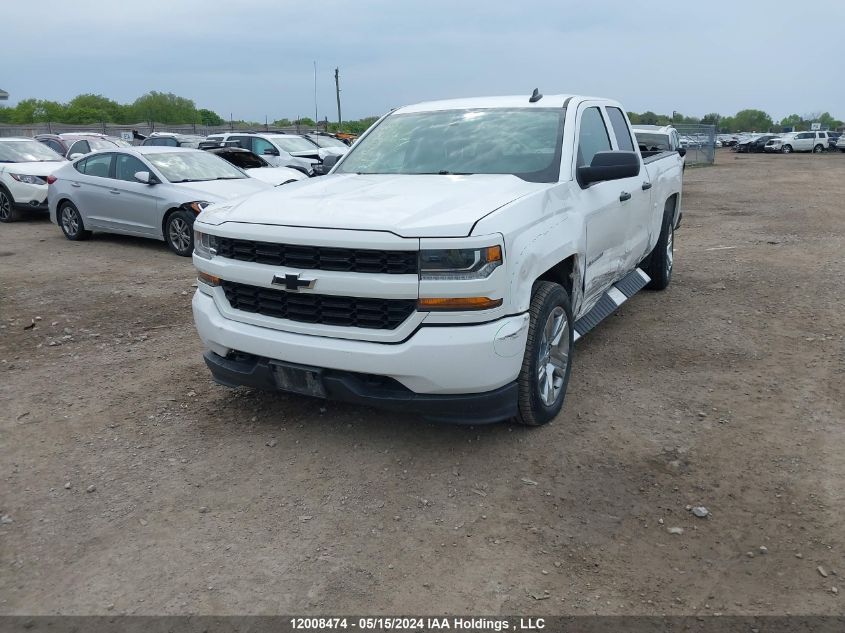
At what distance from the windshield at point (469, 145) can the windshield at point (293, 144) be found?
13.6 m

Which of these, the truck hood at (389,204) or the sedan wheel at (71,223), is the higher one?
the truck hood at (389,204)

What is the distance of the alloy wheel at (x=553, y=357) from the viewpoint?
13.8 ft

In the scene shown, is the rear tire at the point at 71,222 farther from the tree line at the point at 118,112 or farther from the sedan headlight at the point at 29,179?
the tree line at the point at 118,112

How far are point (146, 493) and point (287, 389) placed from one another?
0.88 meters

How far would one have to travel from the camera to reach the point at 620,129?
20.5 feet

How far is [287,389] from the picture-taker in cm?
399

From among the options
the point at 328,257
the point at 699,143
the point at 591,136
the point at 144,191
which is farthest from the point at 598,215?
the point at 699,143

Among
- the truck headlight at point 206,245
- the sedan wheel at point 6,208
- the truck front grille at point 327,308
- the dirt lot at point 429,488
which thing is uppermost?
the truck headlight at point 206,245

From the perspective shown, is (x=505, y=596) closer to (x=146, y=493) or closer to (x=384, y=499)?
(x=384, y=499)

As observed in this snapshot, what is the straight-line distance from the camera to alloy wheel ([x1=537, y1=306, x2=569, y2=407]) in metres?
4.21

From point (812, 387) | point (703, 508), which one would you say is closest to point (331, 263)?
point (703, 508)

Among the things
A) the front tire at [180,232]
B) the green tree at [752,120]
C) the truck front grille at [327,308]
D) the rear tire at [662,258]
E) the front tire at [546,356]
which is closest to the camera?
the truck front grille at [327,308]

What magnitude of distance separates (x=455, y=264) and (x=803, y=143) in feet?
182

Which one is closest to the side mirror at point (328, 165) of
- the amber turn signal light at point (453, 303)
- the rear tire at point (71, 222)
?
Answer: the amber turn signal light at point (453, 303)
